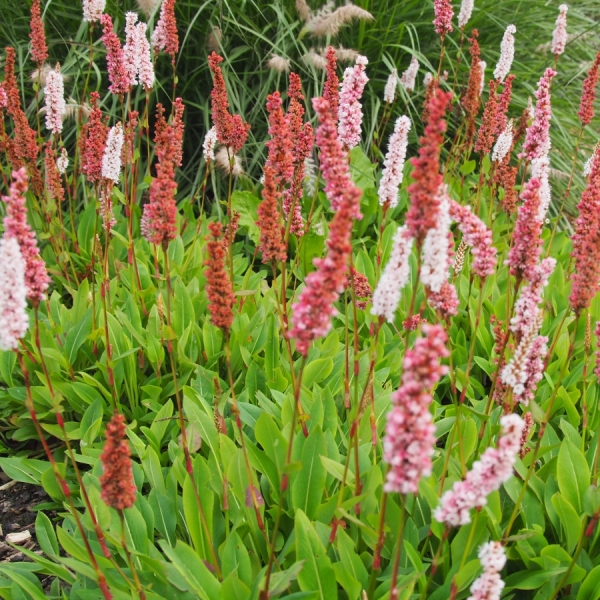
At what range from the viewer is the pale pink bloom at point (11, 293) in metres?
1.63

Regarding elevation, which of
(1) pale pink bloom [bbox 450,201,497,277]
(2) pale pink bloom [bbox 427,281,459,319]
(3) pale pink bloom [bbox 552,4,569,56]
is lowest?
(2) pale pink bloom [bbox 427,281,459,319]

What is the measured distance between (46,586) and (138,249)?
2.38 metres

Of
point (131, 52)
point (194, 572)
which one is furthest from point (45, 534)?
point (131, 52)

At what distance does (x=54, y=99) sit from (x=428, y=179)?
2.99 metres

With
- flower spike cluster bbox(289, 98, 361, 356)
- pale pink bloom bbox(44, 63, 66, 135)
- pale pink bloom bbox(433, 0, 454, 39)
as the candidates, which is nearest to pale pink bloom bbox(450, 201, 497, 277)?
flower spike cluster bbox(289, 98, 361, 356)

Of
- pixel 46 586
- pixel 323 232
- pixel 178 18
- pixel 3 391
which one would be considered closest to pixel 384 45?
pixel 178 18

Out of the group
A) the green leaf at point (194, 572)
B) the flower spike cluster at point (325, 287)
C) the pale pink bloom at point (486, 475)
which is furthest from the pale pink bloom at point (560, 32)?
the green leaf at point (194, 572)

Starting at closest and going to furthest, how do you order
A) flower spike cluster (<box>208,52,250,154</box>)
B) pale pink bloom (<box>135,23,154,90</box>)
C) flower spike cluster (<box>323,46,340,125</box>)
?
flower spike cluster (<box>323,46,340,125</box>), flower spike cluster (<box>208,52,250,154</box>), pale pink bloom (<box>135,23,154,90</box>)

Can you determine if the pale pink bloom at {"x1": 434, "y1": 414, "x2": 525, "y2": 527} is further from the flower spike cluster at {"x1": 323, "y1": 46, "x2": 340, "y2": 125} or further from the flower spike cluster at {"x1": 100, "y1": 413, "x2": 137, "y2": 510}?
the flower spike cluster at {"x1": 323, "y1": 46, "x2": 340, "y2": 125}

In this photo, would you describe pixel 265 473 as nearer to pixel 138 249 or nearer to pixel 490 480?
pixel 490 480

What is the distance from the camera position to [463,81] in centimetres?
719

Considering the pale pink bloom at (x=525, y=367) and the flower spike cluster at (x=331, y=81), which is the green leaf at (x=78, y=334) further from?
the pale pink bloom at (x=525, y=367)

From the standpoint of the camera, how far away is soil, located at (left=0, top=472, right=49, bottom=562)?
10.2ft

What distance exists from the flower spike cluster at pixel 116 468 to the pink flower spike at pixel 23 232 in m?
0.44
